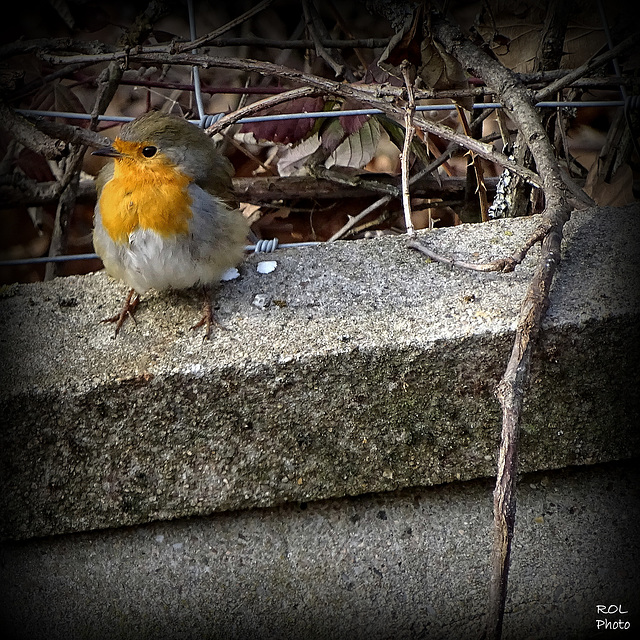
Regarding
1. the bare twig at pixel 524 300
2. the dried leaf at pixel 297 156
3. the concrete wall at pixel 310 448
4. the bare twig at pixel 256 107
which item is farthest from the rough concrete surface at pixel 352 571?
the dried leaf at pixel 297 156

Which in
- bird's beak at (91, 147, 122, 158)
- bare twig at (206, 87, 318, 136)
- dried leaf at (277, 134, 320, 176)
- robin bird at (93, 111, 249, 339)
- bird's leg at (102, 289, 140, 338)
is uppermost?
dried leaf at (277, 134, 320, 176)

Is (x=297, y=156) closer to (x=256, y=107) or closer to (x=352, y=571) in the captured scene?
(x=256, y=107)

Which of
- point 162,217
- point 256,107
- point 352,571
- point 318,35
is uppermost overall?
point 318,35

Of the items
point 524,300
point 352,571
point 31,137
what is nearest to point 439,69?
point 524,300

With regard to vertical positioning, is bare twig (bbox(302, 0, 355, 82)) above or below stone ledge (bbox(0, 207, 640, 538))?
above

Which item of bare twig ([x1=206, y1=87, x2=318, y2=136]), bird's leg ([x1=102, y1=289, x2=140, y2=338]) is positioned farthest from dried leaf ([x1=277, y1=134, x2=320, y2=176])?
bird's leg ([x1=102, y1=289, x2=140, y2=338])

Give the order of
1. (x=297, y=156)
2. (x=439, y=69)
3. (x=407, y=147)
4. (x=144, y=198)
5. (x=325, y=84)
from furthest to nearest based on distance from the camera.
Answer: (x=297, y=156)
(x=439, y=69)
(x=325, y=84)
(x=407, y=147)
(x=144, y=198)

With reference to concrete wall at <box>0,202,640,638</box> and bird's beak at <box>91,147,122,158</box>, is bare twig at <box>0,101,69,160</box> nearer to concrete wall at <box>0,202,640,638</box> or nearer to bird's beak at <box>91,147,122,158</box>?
bird's beak at <box>91,147,122,158</box>

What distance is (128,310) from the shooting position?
6.52 feet

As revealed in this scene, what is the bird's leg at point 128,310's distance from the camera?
1.95m

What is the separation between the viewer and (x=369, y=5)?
244 centimetres

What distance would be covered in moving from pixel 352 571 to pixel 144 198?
108 cm

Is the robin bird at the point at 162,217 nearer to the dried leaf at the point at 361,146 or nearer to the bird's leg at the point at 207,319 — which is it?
the bird's leg at the point at 207,319

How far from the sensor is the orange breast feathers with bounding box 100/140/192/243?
191 cm
